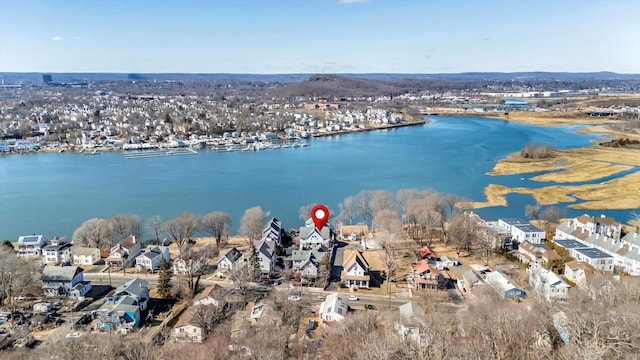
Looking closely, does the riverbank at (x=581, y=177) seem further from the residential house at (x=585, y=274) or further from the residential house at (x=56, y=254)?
the residential house at (x=56, y=254)

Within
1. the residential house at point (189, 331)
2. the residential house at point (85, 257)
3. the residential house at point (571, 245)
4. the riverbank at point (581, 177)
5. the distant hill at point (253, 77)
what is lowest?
the residential house at point (85, 257)

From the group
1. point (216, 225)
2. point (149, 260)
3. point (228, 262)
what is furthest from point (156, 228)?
point (228, 262)

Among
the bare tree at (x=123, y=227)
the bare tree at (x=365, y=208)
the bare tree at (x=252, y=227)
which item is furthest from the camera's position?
the bare tree at (x=365, y=208)

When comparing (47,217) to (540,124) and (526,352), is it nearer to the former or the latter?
(526,352)

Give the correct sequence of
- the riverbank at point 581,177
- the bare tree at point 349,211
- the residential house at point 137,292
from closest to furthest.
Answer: the residential house at point 137,292
the bare tree at point 349,211
the riverbank at point 581,177

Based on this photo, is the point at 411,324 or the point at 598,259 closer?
the point at 411,324

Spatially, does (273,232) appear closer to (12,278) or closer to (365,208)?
(365,208)

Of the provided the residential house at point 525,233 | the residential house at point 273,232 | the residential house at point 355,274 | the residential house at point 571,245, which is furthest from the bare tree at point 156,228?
the residential house at point 571,245

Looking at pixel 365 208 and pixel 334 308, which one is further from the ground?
pixel 365 208
